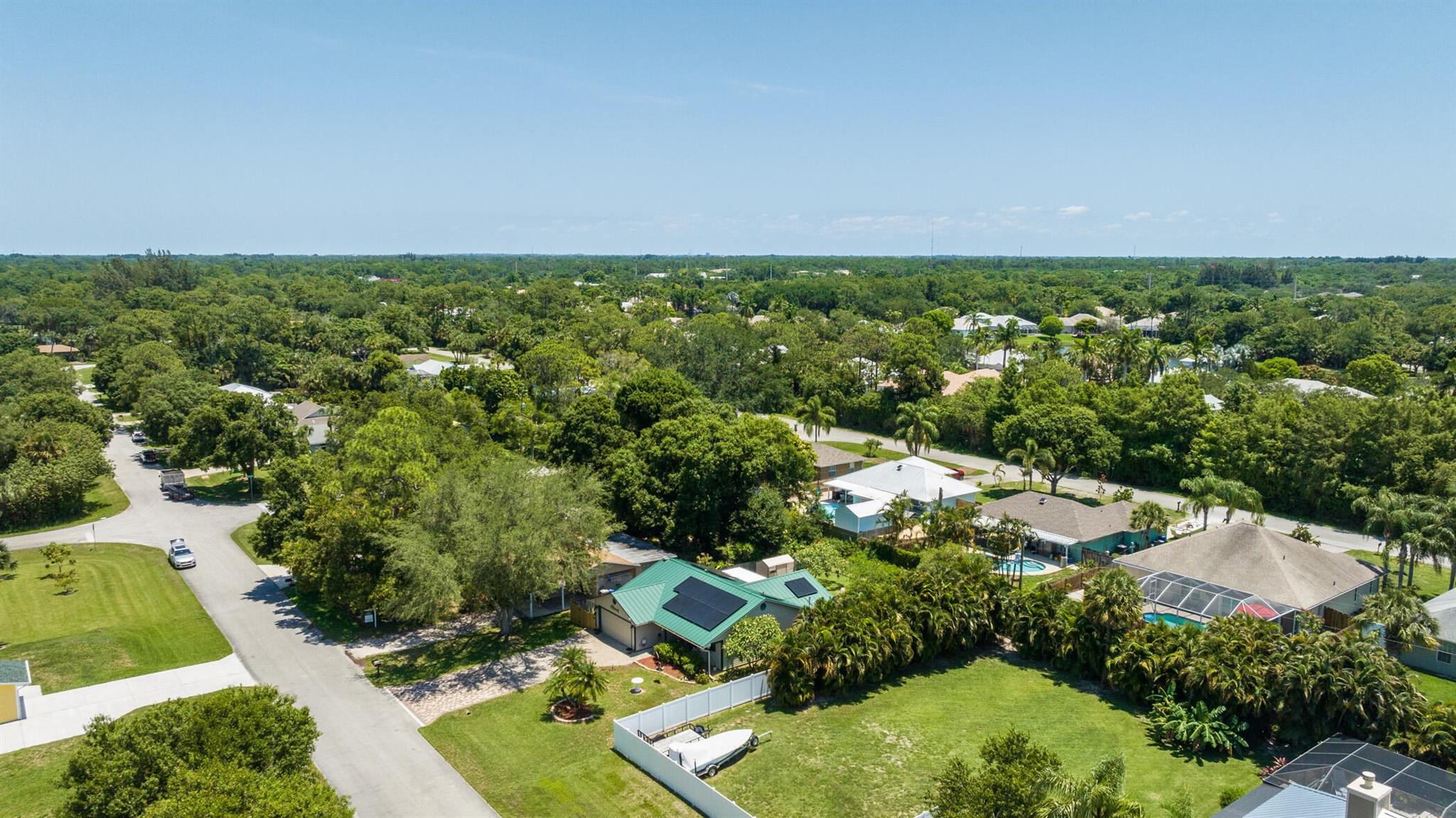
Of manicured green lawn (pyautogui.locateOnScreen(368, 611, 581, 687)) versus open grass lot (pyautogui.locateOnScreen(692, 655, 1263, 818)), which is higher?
open grass lot (pyautogui.locateOnScreen(692, 655, 1263, 818))

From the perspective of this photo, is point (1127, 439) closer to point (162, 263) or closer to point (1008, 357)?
point (1008, 357)

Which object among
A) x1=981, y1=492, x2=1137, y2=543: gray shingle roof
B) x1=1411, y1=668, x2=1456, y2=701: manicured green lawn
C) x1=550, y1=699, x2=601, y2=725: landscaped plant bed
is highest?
x1=981, y1=492, x2=1137, y2=543: gray shingle roof

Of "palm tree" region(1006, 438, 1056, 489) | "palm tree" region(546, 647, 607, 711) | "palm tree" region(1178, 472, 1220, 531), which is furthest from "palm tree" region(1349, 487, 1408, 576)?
"palm tree" region(546, 647, 607, 711)

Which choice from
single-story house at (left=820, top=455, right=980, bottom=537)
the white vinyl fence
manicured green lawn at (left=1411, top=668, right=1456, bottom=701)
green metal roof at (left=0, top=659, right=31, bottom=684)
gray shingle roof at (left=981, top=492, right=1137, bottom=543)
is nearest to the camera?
the white vinyl fence

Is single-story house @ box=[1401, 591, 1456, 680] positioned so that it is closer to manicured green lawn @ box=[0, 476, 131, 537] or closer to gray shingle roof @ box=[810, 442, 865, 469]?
gray shingle roof @ box=[810, 442, 865, 469]

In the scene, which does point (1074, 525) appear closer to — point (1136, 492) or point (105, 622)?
point (1136, 492)

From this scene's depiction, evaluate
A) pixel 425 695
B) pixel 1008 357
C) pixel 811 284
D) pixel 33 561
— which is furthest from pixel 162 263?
pixel 425 695

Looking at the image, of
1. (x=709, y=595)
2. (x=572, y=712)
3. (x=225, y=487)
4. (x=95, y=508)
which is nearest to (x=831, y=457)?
(x=709, y=595)
